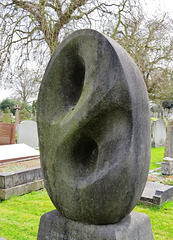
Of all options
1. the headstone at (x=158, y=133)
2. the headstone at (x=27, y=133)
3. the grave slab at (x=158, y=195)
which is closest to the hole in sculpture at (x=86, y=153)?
the grave slab at (x=158, y=195)

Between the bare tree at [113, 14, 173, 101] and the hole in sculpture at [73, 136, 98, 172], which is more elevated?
the bare tree at [113, 14, 173, 101]

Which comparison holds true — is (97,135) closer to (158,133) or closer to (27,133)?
(27,133)

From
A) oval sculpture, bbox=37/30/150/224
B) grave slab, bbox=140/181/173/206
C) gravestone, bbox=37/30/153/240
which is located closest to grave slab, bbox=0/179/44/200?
grave slab, bbox=140/181/173/206

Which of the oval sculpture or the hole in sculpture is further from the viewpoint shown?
the hole in sculpture

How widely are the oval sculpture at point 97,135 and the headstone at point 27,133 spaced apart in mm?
10460

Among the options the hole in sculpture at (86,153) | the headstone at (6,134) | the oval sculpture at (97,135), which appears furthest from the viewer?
the headstone at (6,134)

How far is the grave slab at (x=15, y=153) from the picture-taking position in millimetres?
7179

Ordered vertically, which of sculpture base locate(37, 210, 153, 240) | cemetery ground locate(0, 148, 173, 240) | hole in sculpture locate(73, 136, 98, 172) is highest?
hole in sculpture locate(73, 136, 98, 172)

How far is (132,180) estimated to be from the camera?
1.85 m

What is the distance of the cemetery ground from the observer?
145 inches

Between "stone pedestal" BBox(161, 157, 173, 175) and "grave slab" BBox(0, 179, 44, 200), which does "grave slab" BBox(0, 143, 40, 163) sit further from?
"stone pedestal" BBox(161, 157, 173, 175)

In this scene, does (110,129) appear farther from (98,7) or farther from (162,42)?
(162,42)

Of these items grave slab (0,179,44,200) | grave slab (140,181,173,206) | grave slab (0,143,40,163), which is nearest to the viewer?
grave slab (140,181,173,206)

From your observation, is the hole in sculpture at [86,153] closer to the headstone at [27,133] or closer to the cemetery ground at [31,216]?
the cemetery ground at [31,216]
